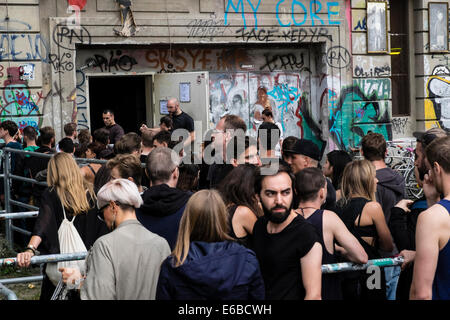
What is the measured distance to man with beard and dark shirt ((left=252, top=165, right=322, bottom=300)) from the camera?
4031 millimetres

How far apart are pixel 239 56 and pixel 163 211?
34.0 feet

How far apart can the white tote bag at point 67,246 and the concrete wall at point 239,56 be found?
771cm

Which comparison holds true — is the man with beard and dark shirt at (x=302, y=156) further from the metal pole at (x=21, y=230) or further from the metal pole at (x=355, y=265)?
the metal pole at (x=21, y=230)

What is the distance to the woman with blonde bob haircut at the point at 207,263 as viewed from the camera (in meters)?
3.60

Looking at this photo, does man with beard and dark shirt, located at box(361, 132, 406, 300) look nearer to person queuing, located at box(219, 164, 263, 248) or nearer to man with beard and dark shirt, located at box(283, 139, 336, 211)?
man with beard and dark shirt, located at box(283, 139, 336, 211)

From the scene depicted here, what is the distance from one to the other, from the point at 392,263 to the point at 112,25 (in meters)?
9.77

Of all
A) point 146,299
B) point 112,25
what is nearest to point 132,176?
point 146,299

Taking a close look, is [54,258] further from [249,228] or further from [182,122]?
[182,122]

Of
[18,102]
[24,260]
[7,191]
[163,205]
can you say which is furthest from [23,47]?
[163,205]

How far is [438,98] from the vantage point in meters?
16.5

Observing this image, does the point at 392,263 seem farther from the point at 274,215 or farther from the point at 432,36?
the point at 432,36

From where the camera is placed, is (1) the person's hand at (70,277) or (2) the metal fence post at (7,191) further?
(2) the metal fence post at (7,191)

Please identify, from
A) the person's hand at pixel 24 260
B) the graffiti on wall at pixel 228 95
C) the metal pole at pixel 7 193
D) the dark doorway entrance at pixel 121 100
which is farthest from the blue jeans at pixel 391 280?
the dark doorway entrance at pixel 121 100
